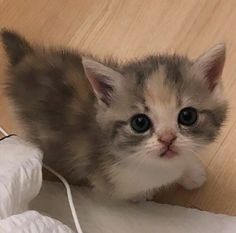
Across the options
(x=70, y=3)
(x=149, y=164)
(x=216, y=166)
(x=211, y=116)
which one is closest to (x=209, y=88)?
(x=211, y=116)

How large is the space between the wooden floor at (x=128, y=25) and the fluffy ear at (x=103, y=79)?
0.39 metres

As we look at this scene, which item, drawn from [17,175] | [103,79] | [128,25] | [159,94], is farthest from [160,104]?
[128,25]

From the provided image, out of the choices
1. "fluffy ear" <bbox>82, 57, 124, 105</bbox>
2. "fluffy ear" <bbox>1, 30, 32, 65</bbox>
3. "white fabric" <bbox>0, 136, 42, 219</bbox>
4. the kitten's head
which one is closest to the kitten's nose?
the kitten's head

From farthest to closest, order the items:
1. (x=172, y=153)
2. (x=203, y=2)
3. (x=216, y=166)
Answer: (x=203, y=2) → (x=216, y=166) → (x=172, y=153)

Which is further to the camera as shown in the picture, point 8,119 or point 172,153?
point 8,119

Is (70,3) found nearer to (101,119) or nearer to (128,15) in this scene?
(128,15)

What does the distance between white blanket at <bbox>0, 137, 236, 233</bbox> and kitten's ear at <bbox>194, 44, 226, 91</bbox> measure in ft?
1.05

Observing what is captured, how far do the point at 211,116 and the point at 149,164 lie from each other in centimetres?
15

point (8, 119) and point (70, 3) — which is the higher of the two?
point (70, 3)

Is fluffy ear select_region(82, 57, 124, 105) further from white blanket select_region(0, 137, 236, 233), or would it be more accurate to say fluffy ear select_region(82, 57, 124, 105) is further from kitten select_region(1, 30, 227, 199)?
white blanket select_region(0, 137, 236, 233)

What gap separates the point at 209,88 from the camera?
111 cm

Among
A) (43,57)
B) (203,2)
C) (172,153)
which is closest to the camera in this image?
(172,153)

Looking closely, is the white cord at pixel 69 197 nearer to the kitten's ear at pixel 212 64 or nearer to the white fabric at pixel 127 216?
the white fabric at pixel 127 216

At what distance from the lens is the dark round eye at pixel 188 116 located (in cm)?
105
